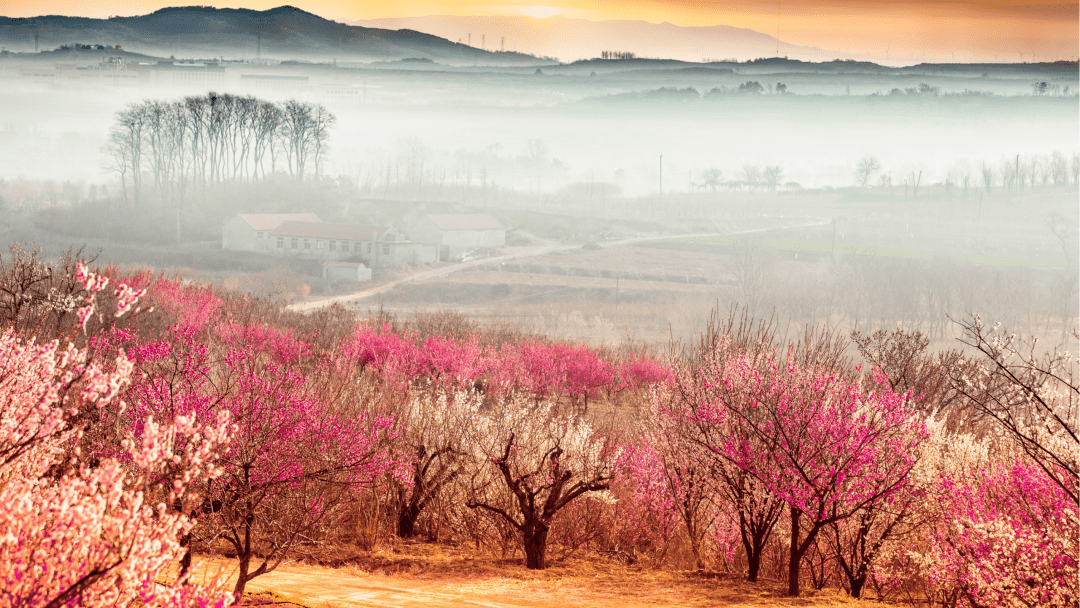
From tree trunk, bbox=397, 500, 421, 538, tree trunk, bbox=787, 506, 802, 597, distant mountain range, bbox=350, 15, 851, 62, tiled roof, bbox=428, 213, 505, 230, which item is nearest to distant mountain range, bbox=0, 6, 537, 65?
distant mountain range, bbox=350, 15, 851, 62

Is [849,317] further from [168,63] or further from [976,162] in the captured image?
[168,63]

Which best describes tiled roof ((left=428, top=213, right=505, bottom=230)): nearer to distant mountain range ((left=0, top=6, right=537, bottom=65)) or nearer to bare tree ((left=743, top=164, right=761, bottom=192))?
distant mountain range ((left=0, top=6, right=537, bottom=65))

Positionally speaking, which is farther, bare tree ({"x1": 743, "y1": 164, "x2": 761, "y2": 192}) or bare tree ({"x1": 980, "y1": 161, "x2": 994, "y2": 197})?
bare tree ({"x1": 743, "y1": 164, "x2": 761, "y2": 192})

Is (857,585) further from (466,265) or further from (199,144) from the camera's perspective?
(199,144)

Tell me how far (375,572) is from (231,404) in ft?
7.85

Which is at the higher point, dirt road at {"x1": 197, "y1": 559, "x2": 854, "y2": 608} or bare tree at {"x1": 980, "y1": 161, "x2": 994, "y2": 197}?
bare tree at {"x1": 980, "y1": 161, "x2": 994, "y2": 197}

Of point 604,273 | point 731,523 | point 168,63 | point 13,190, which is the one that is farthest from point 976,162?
point 731,523

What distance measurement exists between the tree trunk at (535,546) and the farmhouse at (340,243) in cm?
6834

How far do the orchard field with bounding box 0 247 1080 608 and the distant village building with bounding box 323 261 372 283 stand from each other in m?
61.9

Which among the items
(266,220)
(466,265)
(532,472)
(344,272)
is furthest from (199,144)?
(532,472)

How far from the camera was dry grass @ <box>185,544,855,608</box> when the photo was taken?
299 inches

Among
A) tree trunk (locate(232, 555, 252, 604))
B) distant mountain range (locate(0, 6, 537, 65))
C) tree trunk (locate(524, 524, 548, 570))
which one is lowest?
tree trunk (locate(524, 524, 548, 570))

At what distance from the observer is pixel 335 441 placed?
8.27 metres

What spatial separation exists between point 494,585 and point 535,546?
0.90 metres
